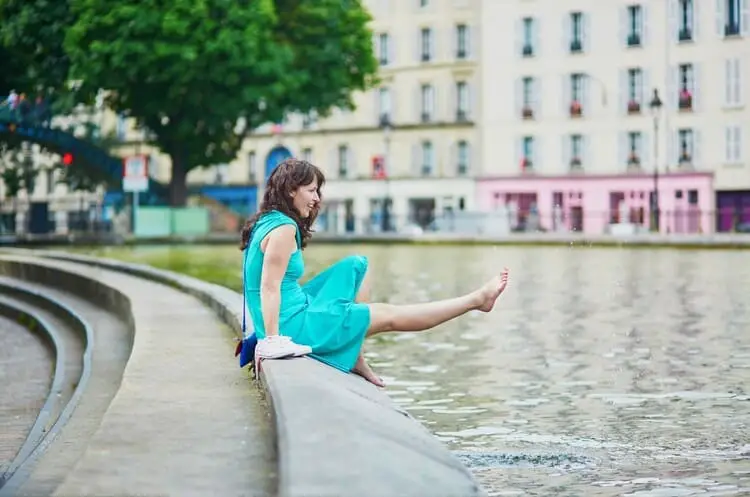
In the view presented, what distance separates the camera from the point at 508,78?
87.0 metres

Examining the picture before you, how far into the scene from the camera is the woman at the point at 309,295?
10.1m

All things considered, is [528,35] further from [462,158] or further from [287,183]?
[287,183]

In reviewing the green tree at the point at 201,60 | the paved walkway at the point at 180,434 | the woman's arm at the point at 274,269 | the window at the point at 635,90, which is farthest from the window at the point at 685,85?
the woman's arm at the point at 274,269

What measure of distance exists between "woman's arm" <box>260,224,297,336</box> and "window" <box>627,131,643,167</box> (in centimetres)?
7223

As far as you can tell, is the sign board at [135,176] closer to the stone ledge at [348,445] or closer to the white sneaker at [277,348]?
the white sneaker at [277,348]

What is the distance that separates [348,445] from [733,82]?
244 ft

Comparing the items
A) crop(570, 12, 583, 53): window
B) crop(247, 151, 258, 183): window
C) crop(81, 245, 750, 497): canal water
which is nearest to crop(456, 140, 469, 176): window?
crop(570, 12, 583, 53): window

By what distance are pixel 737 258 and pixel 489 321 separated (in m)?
24.2

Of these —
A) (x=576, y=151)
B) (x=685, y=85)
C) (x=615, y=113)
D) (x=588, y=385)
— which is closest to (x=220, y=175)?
(x=576, y=151)

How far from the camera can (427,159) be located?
9050 centimetres

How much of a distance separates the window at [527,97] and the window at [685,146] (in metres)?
8.92

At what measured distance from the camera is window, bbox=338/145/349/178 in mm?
93375

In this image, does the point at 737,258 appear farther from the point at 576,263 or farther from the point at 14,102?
the point at 14,102

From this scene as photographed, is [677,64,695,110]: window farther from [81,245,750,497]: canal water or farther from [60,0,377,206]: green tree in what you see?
[81,245,750,497]: canal water
